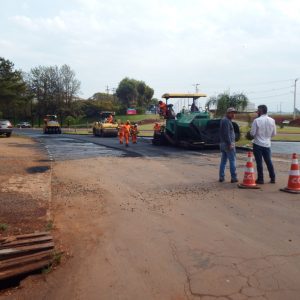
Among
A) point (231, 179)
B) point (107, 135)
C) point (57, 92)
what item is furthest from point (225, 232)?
point (57, 92)

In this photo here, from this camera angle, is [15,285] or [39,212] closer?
[15,285]

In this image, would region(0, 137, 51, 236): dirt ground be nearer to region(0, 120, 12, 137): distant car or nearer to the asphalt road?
the asphalt road

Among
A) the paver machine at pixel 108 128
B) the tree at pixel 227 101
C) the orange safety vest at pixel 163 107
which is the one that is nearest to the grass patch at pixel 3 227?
the orange safety vest at pixel 163 107

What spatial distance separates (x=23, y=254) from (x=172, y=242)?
184cm

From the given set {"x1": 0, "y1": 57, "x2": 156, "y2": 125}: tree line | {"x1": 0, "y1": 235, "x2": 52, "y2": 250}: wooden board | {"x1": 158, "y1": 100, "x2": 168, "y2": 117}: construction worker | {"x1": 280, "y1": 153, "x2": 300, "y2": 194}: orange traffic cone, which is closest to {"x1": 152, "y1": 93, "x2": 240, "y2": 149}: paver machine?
{"x1": 158, "y1": 100, "x2": 168, "y2": 117}: construction worker

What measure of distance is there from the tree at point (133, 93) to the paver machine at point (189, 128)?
264 ft

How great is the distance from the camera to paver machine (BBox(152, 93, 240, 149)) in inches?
758

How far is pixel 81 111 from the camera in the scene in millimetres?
87750

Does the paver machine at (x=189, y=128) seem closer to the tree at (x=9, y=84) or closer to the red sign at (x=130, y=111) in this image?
the tree at (x=9, y=84)

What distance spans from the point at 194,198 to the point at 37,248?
3.93 metres

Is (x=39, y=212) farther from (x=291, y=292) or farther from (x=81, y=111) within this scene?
(x=81, y=111)

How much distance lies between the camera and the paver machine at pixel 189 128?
19.2 metres

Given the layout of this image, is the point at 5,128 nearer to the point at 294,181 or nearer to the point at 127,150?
the point at 127,150

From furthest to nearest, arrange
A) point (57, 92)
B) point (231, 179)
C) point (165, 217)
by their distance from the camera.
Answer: point (57, 92)
point (231, 179)
point (165, 217)
